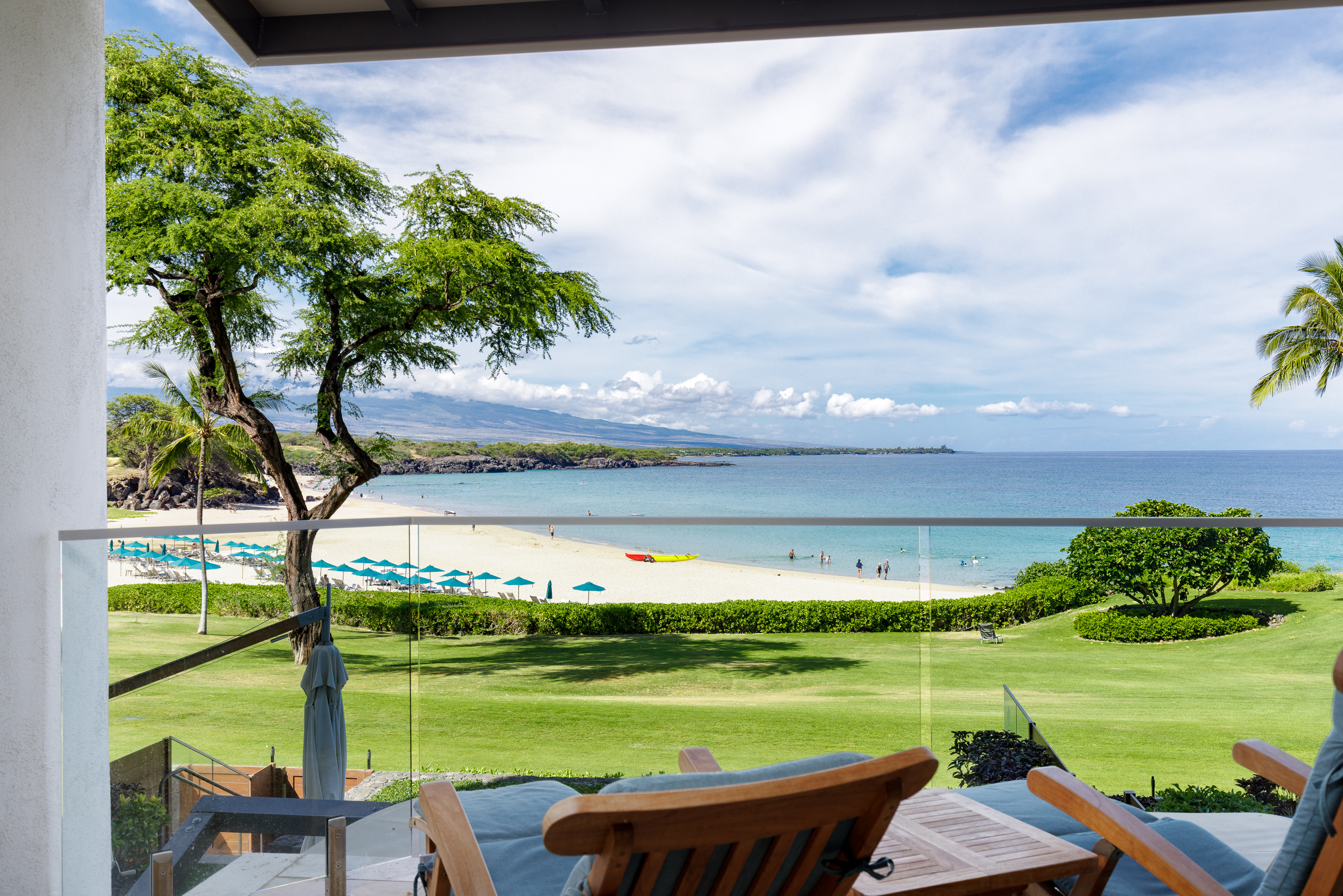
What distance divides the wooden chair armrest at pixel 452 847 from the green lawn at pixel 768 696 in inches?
36.3

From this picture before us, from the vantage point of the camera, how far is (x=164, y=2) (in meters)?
33.0

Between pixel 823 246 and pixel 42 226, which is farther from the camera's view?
pixel 823 246

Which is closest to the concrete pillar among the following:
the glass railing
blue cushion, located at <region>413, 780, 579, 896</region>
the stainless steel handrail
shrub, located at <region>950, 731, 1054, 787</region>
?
the glass railing

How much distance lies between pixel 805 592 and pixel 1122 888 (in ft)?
51.0

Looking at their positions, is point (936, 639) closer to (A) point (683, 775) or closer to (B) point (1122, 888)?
(B) point (1122, 888)

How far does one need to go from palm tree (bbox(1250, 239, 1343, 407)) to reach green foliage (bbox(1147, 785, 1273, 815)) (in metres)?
23.3

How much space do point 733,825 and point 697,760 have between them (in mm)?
598

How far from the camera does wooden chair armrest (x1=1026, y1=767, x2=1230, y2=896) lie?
1330mm

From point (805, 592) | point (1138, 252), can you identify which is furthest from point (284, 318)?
point (1138, 252)

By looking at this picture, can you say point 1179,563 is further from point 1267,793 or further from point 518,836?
point 518,836

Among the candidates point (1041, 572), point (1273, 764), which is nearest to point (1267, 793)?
point (1041, 572)

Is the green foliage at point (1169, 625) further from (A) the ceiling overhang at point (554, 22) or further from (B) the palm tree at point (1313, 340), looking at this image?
(B) the palm tree at point (1313, 340)

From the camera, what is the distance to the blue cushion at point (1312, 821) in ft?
4.09

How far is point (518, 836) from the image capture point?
1714 mm
